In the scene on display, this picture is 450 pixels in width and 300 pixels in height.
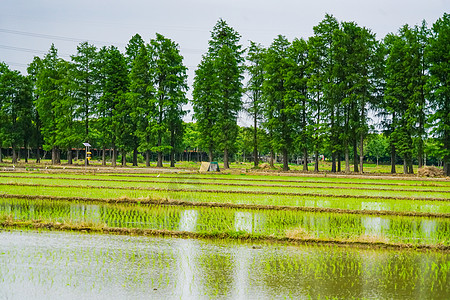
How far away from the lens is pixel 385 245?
13.8 meters

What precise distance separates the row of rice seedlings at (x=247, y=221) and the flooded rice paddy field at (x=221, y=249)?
0.05 meters

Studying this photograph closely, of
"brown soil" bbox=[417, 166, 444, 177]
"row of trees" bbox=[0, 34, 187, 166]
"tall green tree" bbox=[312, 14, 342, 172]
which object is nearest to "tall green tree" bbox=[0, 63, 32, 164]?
"row of trees" bbox=[0, 34, 187, 166]

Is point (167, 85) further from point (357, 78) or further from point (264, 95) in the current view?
point (357, 78)

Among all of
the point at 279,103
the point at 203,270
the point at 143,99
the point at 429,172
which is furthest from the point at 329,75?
the point at 203,270

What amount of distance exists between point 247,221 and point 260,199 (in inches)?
295

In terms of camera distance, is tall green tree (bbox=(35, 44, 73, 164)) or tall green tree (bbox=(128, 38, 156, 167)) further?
tall green tree (bbox=(35, 44, 73, 164))

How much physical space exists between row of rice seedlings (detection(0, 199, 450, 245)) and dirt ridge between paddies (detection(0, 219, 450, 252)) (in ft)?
0.56

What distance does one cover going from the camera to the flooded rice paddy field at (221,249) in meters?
9.44

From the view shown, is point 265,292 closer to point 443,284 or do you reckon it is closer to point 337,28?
point 443,284

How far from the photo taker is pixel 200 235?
48.6 feet

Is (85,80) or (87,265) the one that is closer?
(87,265)

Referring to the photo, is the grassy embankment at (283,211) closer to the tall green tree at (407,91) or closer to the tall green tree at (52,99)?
the tall green tree at (407,91)

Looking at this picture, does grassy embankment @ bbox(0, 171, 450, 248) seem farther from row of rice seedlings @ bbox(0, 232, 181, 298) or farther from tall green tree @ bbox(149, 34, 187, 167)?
tall green tree @ bbox(149, 34, 187, 167)

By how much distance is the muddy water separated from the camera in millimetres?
9141
